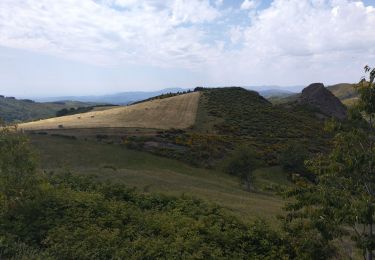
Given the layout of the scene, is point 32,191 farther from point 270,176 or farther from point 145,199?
point 270,176

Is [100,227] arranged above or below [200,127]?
above

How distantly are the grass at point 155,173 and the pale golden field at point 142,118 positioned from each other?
75.8 ft

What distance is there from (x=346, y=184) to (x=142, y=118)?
82.2 metres

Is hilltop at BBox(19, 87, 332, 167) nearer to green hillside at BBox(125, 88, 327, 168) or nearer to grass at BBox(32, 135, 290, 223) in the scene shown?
green hillside at BBox(125, 88, 327, 168)

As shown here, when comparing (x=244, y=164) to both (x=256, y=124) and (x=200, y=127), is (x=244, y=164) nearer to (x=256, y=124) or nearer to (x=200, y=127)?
(x=200, y=127)

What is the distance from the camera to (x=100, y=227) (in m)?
18.8

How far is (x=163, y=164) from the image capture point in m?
53.9

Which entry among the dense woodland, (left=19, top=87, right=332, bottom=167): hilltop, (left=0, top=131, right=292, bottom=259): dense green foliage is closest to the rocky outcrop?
(left=19, top=87, right=332, bottom=167): hilltop

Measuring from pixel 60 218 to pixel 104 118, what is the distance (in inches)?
2965

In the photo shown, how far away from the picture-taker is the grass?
33.1 m

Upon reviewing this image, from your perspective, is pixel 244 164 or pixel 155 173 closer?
pixel 155 173

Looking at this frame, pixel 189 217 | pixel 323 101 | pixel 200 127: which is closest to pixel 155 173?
pixel 189 217

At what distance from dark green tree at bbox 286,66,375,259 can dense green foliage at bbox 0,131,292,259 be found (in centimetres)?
449

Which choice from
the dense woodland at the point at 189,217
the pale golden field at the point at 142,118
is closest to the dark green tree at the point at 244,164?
the dense woodland at the point at 189,217
